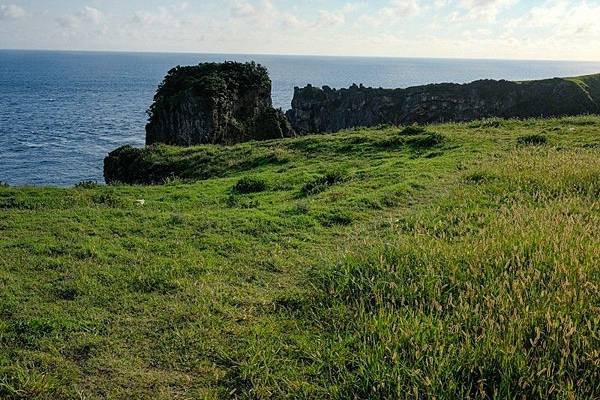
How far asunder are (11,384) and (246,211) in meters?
8.86

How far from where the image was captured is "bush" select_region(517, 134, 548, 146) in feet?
72.8

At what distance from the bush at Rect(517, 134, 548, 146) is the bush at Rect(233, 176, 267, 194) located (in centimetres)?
1187

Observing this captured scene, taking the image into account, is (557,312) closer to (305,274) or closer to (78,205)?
(305,274)

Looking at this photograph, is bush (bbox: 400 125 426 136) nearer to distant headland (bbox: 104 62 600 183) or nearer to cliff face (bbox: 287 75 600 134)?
distant headland (bbox: 104 62 600 183)

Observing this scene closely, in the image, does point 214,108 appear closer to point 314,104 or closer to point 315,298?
point 315,298

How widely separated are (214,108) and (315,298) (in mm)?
48475

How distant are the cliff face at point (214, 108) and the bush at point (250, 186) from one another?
113ft

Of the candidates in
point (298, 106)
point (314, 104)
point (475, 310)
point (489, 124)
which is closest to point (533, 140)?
point (489, 124)

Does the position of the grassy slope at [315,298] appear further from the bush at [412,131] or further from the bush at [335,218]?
the bush at [412,131]

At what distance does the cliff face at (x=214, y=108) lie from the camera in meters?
53.6

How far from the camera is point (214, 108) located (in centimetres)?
5366

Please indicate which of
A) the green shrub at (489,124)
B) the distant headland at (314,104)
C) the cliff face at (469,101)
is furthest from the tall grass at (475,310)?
the cliff face at (469,101)

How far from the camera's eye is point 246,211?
46.3ft

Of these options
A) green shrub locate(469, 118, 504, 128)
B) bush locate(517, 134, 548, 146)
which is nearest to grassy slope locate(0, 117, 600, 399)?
bush locate(517, 134, 548, 146)
